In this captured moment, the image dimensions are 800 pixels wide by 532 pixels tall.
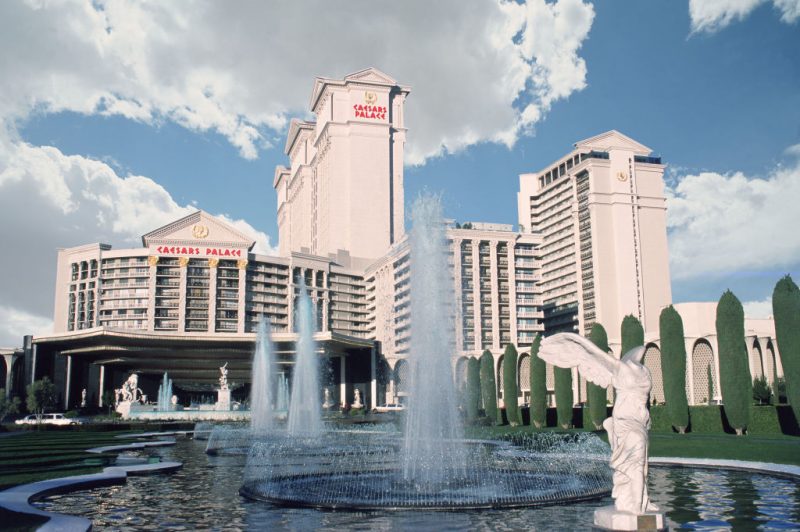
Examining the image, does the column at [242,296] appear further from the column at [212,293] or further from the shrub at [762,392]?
the shrub at [762,392]

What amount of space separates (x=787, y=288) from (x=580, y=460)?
53.4ft

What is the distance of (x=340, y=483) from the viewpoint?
1961cm

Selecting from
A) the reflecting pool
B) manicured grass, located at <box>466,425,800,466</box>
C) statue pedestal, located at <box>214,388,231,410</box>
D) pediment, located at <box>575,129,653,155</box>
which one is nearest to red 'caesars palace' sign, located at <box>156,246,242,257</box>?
statue pedestal, located at <box>214,388,231,410</box>

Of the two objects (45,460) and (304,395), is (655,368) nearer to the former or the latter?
(304,395)

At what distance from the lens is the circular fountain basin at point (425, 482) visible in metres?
16.1

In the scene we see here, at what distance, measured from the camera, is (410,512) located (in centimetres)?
1508

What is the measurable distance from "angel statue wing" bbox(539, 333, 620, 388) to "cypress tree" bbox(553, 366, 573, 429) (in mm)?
35596

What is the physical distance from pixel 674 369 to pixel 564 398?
9.31 metres

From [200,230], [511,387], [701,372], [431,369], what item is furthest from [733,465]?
[200,230]

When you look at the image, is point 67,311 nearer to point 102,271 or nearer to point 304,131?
point 102,271

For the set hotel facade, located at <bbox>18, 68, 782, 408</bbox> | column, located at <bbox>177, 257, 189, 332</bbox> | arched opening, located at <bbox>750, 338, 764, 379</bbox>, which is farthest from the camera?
column, located at <bbox>177, 257, 189, 332</bbox>

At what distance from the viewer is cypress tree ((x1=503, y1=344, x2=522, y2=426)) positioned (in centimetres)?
5412

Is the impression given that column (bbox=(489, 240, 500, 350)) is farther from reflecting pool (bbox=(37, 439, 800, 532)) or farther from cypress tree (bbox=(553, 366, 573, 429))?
reflecting pool (bbox=(37, 439, 800, 532))

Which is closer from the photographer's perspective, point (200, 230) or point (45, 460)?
point (45, 460)
